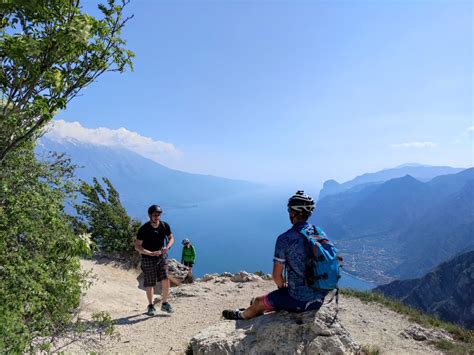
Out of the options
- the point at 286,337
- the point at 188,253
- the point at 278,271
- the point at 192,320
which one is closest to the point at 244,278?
the point at 188,253

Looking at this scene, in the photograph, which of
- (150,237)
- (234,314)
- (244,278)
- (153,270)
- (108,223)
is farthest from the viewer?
(108,223)

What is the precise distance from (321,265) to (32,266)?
447cm

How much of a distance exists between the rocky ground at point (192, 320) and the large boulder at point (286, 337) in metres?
0.41

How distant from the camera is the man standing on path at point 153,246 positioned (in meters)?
7.91

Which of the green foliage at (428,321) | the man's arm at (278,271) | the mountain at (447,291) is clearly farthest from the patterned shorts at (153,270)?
the mountain at (447,291)

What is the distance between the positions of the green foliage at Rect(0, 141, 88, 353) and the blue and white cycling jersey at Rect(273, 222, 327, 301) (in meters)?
2.98

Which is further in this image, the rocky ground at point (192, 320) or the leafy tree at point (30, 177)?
the rocky ground at point (192, 320)

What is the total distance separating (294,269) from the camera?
15.4 ft

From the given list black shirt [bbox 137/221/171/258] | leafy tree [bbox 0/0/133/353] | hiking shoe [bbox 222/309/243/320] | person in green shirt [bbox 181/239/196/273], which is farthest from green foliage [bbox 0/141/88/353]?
person in green shirt [bbox 181/239/196/273]

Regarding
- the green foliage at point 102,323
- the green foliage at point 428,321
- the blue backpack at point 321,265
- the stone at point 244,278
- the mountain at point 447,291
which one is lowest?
the mountain at point 447,291

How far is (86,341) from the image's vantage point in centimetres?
611

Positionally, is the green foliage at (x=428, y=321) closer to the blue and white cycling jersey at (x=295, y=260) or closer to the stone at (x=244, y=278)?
the stone at (x=244, y=278)

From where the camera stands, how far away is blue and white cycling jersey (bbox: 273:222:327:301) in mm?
4656

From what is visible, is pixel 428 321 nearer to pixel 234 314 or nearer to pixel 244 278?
pixel 244 278
